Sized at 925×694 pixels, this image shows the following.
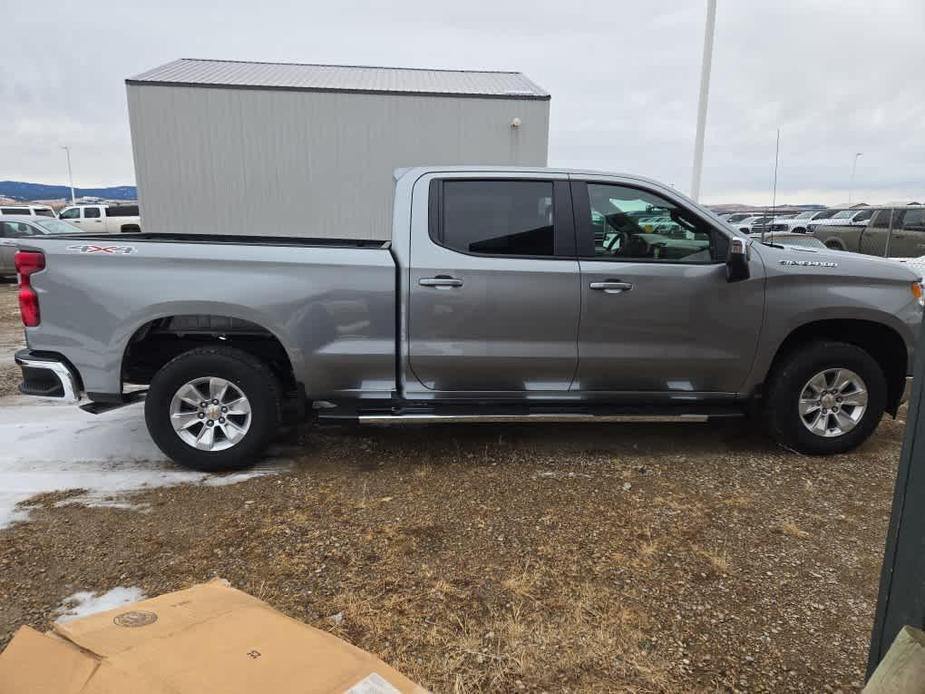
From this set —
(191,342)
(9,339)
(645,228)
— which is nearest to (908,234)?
(645,228)

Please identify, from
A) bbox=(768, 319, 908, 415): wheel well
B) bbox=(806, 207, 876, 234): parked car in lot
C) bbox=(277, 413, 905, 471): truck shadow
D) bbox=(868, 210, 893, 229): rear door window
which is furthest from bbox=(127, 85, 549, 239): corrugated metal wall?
bbox=(768, 319, 908, 415): wheel well

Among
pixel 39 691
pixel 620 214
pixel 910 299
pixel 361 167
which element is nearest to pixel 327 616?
pixel 39 691

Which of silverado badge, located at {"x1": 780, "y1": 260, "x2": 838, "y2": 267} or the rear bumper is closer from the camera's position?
the rear bumper

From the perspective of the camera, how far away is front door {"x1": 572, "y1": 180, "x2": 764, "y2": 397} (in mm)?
4078

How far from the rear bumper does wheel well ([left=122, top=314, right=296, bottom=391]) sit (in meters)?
0.29

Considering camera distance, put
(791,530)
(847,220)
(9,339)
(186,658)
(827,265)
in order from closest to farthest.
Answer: (186,658), (791,530), (827,265), (9,339), (847,220)

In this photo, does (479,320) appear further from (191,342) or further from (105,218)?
(105,218)

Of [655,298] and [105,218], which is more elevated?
[105,218]

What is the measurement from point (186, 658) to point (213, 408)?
2790 mm

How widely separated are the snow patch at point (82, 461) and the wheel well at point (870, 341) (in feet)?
11.5

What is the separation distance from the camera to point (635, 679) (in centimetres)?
231

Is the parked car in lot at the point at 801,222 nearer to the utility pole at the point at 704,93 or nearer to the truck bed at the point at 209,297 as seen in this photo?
the utility pole at the point at 704,93

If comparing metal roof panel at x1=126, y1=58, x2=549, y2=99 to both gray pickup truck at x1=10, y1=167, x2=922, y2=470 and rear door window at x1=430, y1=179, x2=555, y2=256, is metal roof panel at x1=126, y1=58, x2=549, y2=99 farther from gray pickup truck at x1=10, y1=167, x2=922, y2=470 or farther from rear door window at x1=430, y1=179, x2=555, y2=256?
gray pickup truck at x1=10, y1=167, x2=922, y2=470

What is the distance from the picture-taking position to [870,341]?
4531 mm
